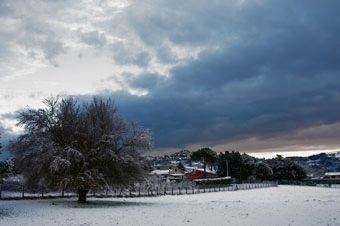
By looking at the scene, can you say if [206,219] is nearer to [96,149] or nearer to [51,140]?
[96,149]

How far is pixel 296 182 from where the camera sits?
83.5 m

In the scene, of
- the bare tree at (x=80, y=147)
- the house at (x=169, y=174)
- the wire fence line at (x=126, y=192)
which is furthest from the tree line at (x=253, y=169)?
the bare tree at (x=80, y=147)

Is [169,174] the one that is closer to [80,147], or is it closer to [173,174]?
[173,174]

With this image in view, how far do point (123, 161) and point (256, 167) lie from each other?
75.1 m

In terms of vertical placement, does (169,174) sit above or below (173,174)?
above

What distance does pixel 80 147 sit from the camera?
90.7ft

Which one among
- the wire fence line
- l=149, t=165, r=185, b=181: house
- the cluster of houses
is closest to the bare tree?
the wire fence line

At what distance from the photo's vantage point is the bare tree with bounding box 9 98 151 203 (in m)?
26.4

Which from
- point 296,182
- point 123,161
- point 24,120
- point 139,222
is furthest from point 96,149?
point 296,182

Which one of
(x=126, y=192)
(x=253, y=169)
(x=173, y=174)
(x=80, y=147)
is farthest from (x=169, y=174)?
(x=80, y=147)

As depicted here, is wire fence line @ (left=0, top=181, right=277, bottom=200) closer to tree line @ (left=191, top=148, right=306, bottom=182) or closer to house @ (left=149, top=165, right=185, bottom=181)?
tree line @ (left=191, top=148, right=306, bottom=182)

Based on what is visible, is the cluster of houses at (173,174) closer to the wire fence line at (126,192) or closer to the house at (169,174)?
the house at (169,174)

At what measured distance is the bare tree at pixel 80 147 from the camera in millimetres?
26359

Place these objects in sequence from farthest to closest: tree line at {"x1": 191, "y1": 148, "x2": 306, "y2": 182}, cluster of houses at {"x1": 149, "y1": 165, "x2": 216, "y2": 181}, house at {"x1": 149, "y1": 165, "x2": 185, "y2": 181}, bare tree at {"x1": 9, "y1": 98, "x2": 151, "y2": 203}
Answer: cluster of houses at {"x1": 149, "y1": 165, "x2": 216, "y2": 181} → house at {"x1": 149, "y1": 165, "x2": 185, "y2": 181} → tree line at {"x1": 191, "y1": 148, "x2": 306, "y2": 182} → bare tree at {"x1": 9, "y1": 98, "x2": 151, "y2": 203}
